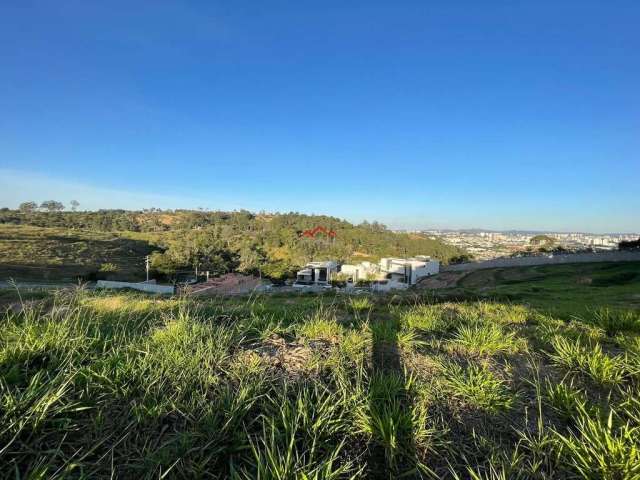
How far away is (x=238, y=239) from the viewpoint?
210ft

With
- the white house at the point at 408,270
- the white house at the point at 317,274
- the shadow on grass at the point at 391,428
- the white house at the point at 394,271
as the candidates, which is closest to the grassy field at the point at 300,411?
the shadow on grass at the point at 391,428

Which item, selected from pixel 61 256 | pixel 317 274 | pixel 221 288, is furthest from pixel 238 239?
pixel 221 288

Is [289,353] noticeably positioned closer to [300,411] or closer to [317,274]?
[300,411]

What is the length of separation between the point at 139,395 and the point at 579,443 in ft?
8.24

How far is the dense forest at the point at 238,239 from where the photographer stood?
4512cm

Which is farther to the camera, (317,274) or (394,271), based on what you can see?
(317,274)

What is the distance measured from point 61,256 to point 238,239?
31.6 metres

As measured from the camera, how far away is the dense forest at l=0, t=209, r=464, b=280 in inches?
1777

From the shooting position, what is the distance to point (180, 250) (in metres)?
44.1

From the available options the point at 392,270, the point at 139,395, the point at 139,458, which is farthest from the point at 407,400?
the point at 392,270

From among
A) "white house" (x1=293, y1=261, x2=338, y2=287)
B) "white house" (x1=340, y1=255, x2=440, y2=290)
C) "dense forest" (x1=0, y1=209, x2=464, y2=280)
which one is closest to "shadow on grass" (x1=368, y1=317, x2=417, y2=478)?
"white house" (x1=340, y1=255, x2=440, y2=290)

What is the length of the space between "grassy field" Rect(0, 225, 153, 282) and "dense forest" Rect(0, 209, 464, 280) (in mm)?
1832

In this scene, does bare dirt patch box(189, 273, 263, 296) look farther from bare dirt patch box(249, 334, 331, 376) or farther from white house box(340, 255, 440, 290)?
white house box(340, 255, 440, 290)

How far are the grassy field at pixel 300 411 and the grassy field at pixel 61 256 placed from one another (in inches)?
1229
